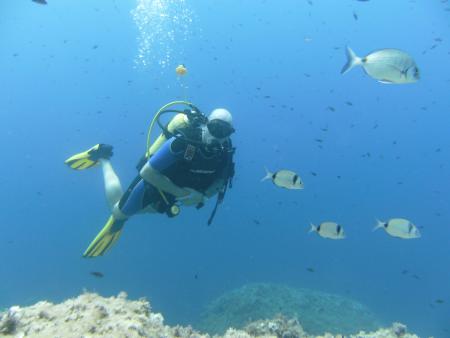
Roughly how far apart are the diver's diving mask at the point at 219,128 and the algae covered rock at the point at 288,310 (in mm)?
8504

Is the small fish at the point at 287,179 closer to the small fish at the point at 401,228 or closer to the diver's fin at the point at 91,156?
the small fish at the point at 401,228

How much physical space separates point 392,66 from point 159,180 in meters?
3.61

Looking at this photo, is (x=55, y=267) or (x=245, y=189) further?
(x=245, y=189)

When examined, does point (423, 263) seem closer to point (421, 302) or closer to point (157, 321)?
point (421, 302)

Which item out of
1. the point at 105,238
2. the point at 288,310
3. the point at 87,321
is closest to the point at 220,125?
the point at 87,321

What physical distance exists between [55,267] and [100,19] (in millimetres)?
65139

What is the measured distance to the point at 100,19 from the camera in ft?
270

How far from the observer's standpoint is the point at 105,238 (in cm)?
746

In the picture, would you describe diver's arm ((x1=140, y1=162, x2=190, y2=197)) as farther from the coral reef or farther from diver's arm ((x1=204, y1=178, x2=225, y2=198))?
the coral reef

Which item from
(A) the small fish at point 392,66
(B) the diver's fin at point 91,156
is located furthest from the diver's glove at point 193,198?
(B) the diver's fin at point 91,156

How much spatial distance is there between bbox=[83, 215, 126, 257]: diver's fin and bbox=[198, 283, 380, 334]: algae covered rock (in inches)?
250

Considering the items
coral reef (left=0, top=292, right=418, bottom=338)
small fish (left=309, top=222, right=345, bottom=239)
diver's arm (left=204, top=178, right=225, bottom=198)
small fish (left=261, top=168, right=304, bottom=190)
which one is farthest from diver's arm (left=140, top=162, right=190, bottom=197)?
small fish (left=309, top=222, right=345, bottom=239)

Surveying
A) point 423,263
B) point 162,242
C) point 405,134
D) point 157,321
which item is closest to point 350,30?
point 405,134

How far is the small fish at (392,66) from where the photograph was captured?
13.9 feet
